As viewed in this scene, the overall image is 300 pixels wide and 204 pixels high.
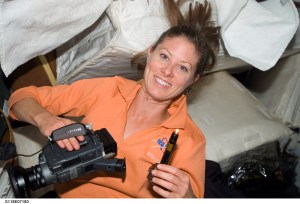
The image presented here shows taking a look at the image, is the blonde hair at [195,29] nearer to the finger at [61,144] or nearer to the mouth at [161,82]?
the mouth at [161,82]

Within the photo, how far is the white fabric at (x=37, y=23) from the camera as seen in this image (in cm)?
104

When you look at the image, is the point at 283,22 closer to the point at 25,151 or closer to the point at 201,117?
the point at 201,117

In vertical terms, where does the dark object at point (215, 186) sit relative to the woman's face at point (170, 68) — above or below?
below

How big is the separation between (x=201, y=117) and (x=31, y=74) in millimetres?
756

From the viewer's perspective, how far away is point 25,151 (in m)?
1.30

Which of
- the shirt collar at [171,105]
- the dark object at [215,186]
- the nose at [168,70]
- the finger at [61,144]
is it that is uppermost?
the nose at [168,70]

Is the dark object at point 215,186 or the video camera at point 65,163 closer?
the video camera at point 65,163

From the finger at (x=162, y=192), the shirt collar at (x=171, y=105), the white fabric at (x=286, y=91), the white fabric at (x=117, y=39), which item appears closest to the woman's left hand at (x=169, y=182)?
the finger at (x=162, y=192)

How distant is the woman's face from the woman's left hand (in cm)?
29

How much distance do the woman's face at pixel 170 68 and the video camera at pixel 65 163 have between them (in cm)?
26

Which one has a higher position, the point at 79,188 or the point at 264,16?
the point at 264,16

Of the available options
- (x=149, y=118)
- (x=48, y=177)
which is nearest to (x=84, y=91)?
(x=149, y=118)

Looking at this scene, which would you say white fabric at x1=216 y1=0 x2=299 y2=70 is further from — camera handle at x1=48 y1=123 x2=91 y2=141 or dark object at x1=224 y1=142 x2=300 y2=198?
camera handle at x1=48 y1=123 x2=91 y2=141

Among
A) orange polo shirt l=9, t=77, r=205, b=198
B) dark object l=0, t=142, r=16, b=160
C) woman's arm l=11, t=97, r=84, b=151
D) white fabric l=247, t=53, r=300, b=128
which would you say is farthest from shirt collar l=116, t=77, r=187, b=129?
white fabric l=247, t=53, r=300, b=128
